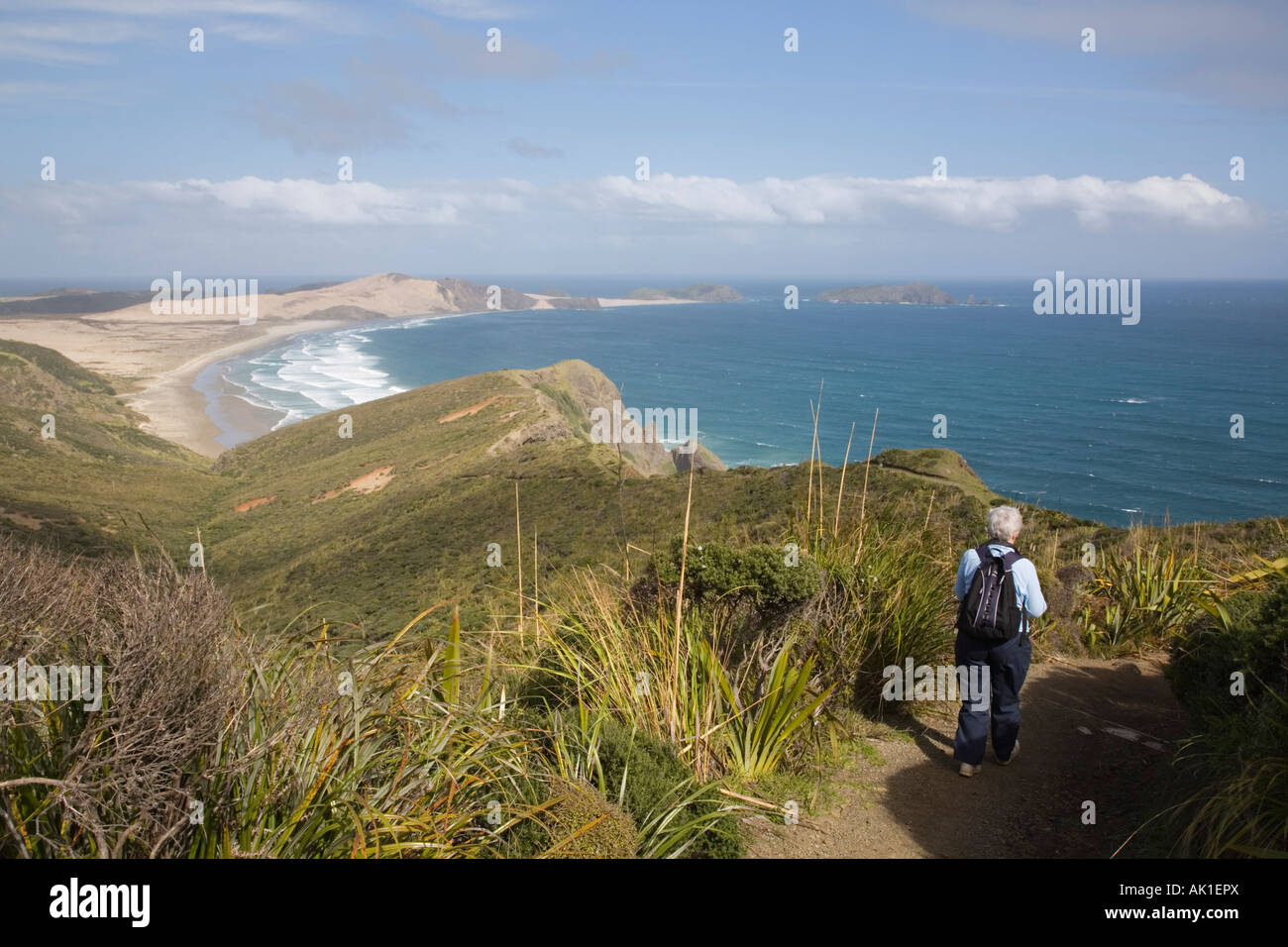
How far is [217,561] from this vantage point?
3706cm

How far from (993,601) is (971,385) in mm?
103420

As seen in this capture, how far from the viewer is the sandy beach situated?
76.4 metres

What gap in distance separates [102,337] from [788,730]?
16377 cm

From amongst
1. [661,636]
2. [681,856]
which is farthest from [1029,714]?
[681,856]

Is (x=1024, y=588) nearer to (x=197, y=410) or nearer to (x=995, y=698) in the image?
(x=995, y=698)

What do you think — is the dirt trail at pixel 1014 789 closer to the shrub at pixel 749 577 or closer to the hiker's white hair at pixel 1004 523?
the shrub at pixel 749 577

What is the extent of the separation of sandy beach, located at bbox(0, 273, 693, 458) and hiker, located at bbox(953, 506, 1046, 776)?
71.0 meters

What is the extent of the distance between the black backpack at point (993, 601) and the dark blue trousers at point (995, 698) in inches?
4.0

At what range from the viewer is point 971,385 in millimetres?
100500

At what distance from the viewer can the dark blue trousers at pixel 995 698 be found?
457 centimetres

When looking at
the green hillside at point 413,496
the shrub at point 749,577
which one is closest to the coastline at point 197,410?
the green hillside at point 413,496

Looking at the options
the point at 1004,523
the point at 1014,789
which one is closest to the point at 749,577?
the point at 1004,523

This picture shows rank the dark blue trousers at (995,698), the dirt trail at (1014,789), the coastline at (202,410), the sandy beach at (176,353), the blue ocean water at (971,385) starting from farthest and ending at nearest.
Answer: the sandy beach at (176,353) < the coastline at (202,410) < the blue ocean water at (971,385) < the dark blue trousers at (995,698) < the dirt trail at (1014,789)
